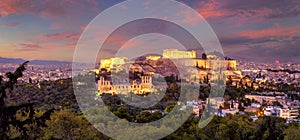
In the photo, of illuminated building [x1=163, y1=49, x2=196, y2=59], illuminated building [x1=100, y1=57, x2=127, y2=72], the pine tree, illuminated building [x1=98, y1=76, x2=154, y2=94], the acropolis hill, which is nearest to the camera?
the pine tree

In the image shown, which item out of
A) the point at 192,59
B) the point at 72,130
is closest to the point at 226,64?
the point at 192,59

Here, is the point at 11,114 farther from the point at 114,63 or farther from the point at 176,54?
the point at 176,54

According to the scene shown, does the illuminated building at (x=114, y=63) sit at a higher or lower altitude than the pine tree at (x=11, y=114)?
higher

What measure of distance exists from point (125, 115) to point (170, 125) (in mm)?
1869

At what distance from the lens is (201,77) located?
1268 inches

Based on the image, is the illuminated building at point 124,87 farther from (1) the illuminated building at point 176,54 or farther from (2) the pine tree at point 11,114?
(2) the pine tree at point 11,114

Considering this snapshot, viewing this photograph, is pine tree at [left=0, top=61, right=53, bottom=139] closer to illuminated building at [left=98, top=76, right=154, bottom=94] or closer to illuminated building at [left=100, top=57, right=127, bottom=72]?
illuminated building at [left=98, top=76, right=154, bottom=94]

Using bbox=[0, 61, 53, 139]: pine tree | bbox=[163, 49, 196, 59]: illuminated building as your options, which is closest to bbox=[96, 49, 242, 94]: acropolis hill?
bbox=[163, 49, 196, 59]: illuminated building

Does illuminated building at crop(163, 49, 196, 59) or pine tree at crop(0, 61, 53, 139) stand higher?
illuminated building at crop(163, 49, 196, 59)

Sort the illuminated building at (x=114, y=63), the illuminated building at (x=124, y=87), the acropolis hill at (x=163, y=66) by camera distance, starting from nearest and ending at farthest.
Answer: the illuminated building at (x=124, y=87) < the acropolis hill at (x=163, y=66) < the illuminated building at (x=114, y=63)

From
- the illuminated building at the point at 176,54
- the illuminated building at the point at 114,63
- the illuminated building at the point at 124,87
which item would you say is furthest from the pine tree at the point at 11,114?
the illuminated building at the point at 176,54

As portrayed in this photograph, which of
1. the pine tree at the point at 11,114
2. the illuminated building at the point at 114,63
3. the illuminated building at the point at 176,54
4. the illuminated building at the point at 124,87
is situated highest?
the illuminated building at the point at 176,54

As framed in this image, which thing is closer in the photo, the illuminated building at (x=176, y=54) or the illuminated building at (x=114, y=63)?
the illuminated building at (x=114, y=63)

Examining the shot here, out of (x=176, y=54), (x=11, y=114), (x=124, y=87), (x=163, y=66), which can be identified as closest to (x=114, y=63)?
(x=163, y=66)
